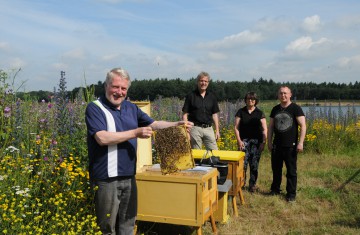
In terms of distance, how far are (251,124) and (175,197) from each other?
3476 millimetres

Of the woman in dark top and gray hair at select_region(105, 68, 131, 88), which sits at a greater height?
gray hair at select_region(105, 68, 131, 88)

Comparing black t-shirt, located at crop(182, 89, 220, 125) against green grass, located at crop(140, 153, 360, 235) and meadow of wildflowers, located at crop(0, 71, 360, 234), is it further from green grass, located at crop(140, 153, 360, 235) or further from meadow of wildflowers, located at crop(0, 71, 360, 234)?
meadow of wildflowers, located at crop(0, 71, 360, 234)

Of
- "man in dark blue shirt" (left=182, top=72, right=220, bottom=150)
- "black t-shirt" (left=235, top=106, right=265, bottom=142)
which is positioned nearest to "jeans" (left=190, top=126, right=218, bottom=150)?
"man in dark blue shirt" (left=182, top=72, right=220, bottom=150)

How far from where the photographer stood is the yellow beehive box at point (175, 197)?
4070 millimetres

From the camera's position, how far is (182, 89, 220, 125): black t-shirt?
6902 millimetres

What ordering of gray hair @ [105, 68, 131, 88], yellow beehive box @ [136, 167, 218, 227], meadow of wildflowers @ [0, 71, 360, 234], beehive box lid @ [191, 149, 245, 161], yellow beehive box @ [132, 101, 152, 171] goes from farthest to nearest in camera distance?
1. beehive box lid @ [191, 149, 245, 161]
2. yellow beehive box @ [132, 101, 152, 171]
3. yellow beehive box @ [136, 167, 218, 227]
4. meadow of wildflowers @ [0, 71, 360, 234]
5. gray hair @ [105, 68, 131, 88]

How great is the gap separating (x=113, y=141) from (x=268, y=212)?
391 cm

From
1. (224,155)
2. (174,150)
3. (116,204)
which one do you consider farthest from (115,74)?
(224,155)

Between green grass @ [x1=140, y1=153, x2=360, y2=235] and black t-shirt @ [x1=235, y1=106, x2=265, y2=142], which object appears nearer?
green grass @ [x1=140, y1=153, x2=360, y2=235]

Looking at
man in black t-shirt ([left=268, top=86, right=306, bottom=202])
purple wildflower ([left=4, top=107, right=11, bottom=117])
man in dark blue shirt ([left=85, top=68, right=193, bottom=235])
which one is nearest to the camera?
man in dark blue shirt ([left=85, top=68, right=193, bottom=235])

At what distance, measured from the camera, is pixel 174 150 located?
164 inches

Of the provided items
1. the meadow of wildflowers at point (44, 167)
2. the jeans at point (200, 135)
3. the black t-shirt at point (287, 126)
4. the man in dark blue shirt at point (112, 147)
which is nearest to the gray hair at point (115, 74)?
the man in dark blue shirt at point (112, 147)

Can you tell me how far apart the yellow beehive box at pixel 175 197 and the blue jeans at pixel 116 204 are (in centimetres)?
35

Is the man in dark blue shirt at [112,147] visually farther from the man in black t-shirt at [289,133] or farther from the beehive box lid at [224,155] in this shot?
the man in black t-shirt at [289,133]
